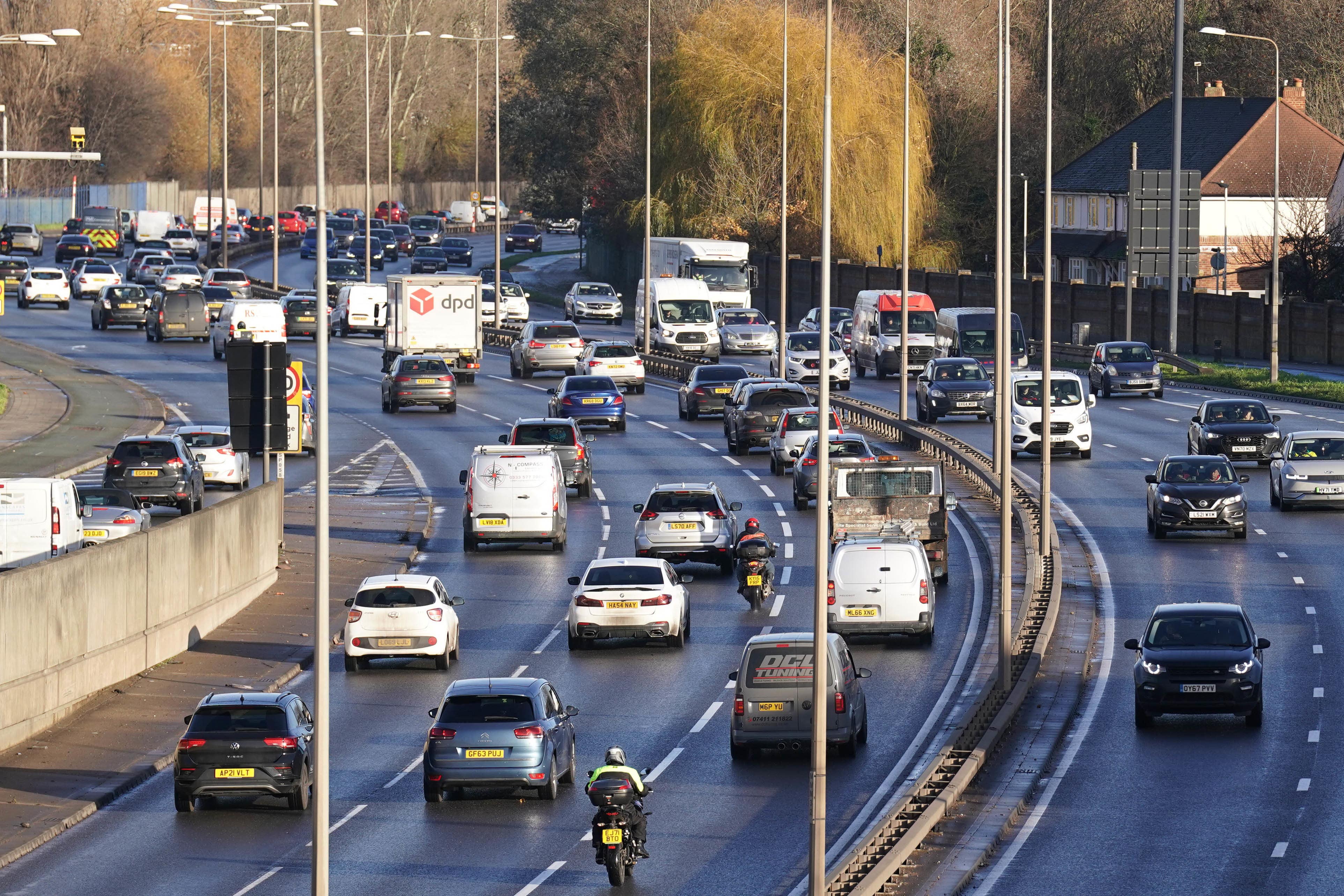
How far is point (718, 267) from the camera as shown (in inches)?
3310

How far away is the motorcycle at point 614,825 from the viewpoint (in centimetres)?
2106

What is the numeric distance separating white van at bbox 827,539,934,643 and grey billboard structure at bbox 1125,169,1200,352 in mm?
46561

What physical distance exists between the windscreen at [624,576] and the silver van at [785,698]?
280 inches

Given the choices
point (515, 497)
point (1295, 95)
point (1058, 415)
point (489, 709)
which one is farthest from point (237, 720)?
point (1295, 95)

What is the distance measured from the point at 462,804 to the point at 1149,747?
8682 millimetres

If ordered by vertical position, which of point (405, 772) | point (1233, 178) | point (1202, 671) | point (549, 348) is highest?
point (1233, 178)

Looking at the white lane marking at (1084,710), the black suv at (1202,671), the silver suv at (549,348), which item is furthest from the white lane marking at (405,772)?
the silver suv at (549,348)

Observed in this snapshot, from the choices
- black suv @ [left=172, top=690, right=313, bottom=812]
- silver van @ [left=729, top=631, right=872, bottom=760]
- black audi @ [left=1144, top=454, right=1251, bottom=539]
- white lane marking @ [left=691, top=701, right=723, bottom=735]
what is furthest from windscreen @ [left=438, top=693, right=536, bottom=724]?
black audi @ [left=1144, top=454, right=1251, bottom=539]

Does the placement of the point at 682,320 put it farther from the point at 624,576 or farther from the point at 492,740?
the point at 492,740

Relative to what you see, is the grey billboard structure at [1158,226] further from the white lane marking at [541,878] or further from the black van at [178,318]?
the white lane marking at [541,878]

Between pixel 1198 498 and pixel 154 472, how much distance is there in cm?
2117

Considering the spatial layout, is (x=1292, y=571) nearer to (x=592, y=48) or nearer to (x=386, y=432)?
(x=386, y=432)

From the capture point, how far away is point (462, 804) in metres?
25.3

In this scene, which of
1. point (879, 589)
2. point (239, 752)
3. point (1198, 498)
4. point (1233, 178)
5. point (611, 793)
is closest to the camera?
point (611, 793)
